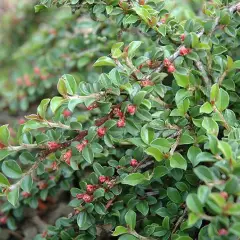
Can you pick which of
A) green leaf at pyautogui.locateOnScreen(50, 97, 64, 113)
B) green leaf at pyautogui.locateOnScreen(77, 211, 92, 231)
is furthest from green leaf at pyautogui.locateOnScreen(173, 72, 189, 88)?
green leaf at pyautogui.locateOnScreen(77, 211, 92, 231)

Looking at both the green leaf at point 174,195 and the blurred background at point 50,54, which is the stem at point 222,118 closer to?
the green leaf at point 174,195

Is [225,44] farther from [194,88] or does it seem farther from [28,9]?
[28,9]

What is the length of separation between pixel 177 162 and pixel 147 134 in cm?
12

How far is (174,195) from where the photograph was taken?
1.21 m

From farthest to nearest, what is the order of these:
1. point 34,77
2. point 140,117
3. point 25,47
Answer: point 25,47 → point 34,77 → point 140,117

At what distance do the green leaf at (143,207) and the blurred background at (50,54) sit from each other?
731 mm

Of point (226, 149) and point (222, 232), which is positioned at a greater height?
point (226, 149)

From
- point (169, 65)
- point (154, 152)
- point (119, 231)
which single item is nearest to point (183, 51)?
point (169, 65)

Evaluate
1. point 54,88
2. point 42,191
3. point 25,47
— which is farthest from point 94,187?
Answer: point 25,47

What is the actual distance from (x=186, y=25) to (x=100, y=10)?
270 mm

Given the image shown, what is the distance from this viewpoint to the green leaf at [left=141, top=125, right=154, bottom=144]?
1.20 metres

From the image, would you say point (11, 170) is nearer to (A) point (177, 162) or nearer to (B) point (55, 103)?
(B) point (55, 103)

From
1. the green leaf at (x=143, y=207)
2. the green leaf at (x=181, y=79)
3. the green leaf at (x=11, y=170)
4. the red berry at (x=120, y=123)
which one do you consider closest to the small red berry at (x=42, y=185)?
the green leaf at (x=11, y=170)

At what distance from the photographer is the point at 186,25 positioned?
135 centimetres
